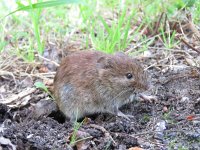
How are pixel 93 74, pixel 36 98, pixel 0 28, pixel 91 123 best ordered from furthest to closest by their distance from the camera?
1. pixel 0 28
2. pixel 36 98
3. pixel 93 74
4. pixel 91 123

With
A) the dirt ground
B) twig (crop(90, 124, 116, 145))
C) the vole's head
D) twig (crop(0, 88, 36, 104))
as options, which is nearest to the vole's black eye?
the vole's head

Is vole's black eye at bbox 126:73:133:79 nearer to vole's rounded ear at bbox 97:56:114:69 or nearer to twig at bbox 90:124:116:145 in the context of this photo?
vole's rounded ear at bbox 97:56:114:69

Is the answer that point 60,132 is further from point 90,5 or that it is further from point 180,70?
point 90,5

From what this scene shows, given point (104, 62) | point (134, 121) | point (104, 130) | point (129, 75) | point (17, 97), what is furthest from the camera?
point (17, 97)

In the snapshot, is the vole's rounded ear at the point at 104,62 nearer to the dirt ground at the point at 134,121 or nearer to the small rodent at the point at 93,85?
the small rodent at the point at 93,85

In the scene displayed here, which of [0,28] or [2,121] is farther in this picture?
[0,28]

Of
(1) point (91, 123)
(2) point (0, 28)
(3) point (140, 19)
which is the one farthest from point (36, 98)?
(3) point (140, 19)

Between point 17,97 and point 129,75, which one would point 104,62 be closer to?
point 129,75

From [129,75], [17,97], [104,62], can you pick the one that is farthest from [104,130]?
[17,97]
